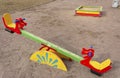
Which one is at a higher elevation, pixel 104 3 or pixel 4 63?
pixel 4 63

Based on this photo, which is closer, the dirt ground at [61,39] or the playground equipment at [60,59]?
the playground equipment at [60,59]

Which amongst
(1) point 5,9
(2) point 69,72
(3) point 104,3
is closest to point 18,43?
(2) point 69,72

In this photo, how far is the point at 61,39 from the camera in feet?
18.9

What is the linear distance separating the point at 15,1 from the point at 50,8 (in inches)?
85.3

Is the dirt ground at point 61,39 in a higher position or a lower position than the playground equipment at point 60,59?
lower

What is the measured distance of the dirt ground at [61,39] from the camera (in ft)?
13.8

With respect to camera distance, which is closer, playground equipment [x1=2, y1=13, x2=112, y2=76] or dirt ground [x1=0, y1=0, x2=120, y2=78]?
playground equipment [x1=2, y1=13, x2=112, y2=76]

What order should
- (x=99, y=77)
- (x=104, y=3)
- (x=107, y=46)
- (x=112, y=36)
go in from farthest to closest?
(x=104, y=3)
(x=112, y=36)
(x=107, y=46)
(x=99, y=77)

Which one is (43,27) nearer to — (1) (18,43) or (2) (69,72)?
(1) (18,43)

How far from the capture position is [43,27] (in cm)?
675

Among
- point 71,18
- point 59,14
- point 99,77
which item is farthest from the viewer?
point 59,14

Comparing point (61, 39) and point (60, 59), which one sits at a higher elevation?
point (60, 59)

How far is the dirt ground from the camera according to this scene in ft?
13.8

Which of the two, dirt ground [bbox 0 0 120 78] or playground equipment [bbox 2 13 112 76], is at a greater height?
playground equipment [bbox 2 13 112 76]
